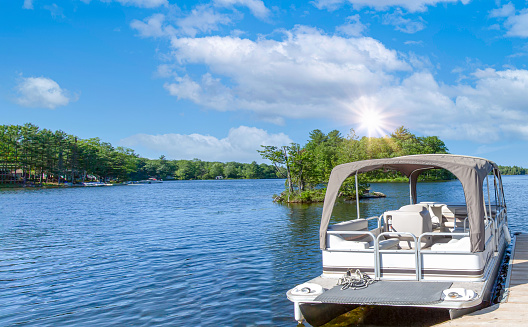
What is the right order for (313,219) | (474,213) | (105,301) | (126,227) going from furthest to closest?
(313,219), (126,227), (105,301), (474,213)

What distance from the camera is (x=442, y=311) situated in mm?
8836

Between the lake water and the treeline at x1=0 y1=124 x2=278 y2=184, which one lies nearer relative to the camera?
the lake water

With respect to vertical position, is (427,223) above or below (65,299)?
above

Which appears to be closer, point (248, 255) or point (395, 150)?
point (248, 255)

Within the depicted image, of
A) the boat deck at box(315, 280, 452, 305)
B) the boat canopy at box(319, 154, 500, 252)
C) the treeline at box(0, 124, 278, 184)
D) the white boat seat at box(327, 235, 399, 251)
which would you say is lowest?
the boat deck at box(315, 280, 452, 305)

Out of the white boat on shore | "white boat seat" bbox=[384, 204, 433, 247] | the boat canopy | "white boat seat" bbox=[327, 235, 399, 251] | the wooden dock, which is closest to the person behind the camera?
the wooden dock

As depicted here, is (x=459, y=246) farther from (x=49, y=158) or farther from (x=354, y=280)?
(x=49, y=158)

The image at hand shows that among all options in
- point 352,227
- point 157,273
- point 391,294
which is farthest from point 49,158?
point 391,294

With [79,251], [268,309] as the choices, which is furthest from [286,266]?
[79,251]

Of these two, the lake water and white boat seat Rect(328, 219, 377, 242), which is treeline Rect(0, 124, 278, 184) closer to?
the lake water

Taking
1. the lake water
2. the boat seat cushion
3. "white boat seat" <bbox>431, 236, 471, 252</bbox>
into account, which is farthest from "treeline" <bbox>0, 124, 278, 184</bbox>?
"white boat seat" <bbox>431, 236, 471, 252</bbox>

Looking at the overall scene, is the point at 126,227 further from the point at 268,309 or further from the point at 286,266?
the point at 268,309

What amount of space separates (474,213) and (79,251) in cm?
1656

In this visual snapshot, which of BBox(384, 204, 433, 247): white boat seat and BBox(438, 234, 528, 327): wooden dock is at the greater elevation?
BBox(384, 204, 433, 247): white boat seat
